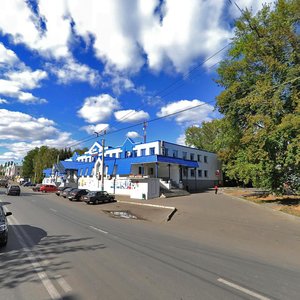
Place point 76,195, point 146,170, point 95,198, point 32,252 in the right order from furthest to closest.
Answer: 1. point 146,170
2. point 76,195
3. point 95,198
4. point 32,252

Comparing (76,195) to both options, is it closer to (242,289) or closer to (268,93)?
(268,93)

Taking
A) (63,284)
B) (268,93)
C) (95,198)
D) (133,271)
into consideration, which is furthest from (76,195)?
(63,284)

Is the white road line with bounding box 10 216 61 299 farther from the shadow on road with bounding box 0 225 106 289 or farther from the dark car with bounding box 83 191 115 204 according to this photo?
the dark car with bounding box 83 191 115 204

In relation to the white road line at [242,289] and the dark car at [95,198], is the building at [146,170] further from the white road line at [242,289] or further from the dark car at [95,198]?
the white road line at [242,289]

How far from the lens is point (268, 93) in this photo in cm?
2300

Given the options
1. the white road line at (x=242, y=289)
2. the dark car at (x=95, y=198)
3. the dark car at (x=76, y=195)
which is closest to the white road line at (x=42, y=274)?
the white road line at (x=242, y=289)

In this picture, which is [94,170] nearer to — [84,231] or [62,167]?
[62,167]

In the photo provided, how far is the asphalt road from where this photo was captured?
518 cm

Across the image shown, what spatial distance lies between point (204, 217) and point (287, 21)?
727 inches

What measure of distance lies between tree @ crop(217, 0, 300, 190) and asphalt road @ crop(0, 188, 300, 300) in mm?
14171

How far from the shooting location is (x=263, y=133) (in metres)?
21.6

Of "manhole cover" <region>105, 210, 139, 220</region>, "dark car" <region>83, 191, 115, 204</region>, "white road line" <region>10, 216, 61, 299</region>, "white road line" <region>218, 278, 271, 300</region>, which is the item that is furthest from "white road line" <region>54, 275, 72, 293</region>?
"dark car" <region>83, 191, 115, 204</region>

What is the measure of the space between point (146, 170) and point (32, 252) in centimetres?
3840

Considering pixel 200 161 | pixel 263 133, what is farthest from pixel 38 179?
pixel 263 133
